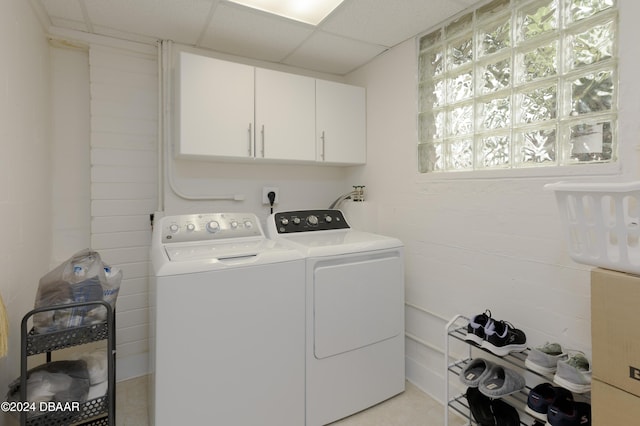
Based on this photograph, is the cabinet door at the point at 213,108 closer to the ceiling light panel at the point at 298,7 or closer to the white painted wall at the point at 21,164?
the ceiling light panel at the point at 298,7

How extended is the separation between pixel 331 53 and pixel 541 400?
7.99 feet

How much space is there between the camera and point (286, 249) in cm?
175

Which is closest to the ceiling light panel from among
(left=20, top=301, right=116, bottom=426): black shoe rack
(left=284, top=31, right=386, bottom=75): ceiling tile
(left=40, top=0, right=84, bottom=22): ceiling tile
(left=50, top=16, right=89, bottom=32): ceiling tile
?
(left=284, top=31, right=386, bottom=75): ceiling tile

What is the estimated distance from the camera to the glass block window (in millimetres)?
1377

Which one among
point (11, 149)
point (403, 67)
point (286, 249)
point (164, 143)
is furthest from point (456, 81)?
point (11, 149)

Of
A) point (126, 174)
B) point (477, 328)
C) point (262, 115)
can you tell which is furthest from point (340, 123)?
point (477, 328)

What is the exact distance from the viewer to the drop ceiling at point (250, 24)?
1802 millimetres

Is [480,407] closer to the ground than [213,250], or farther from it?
closer to the ground

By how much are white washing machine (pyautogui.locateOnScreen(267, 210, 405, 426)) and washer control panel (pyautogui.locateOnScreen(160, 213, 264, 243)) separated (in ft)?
0.54

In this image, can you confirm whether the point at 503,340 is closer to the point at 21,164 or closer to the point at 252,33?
the point at 252,33

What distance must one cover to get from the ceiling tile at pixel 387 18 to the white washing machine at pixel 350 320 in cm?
131

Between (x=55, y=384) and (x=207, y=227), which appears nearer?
(x=55, y=384)

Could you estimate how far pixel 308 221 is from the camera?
7.39ft

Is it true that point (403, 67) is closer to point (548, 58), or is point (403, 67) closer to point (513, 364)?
point (548, 58)
